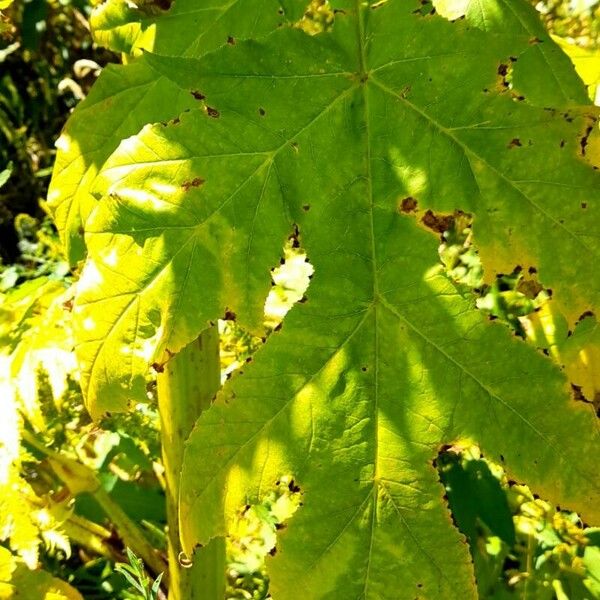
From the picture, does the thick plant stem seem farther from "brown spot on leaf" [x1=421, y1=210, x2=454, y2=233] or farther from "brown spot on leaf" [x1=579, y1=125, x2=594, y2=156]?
"brown spot on leaf" [x1=579, y1=125, x2=594, y2=156]

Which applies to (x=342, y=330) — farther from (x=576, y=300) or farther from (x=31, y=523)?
(x=31, y=523)

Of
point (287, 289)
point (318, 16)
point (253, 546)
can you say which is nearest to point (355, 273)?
point (287, 289)

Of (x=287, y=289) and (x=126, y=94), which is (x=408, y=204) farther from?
(x=287, y=289)

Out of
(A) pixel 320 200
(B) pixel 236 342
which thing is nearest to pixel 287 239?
(A) pixel 320 200

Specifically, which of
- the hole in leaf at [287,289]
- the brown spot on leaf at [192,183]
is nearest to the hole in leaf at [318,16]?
the hole in leaf at [287,289]

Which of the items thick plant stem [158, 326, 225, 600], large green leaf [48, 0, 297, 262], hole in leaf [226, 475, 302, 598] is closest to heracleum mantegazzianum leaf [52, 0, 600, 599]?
large green leaf [48, 0, 297, 262]

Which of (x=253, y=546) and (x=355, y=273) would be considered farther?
(x=253, y=546)
